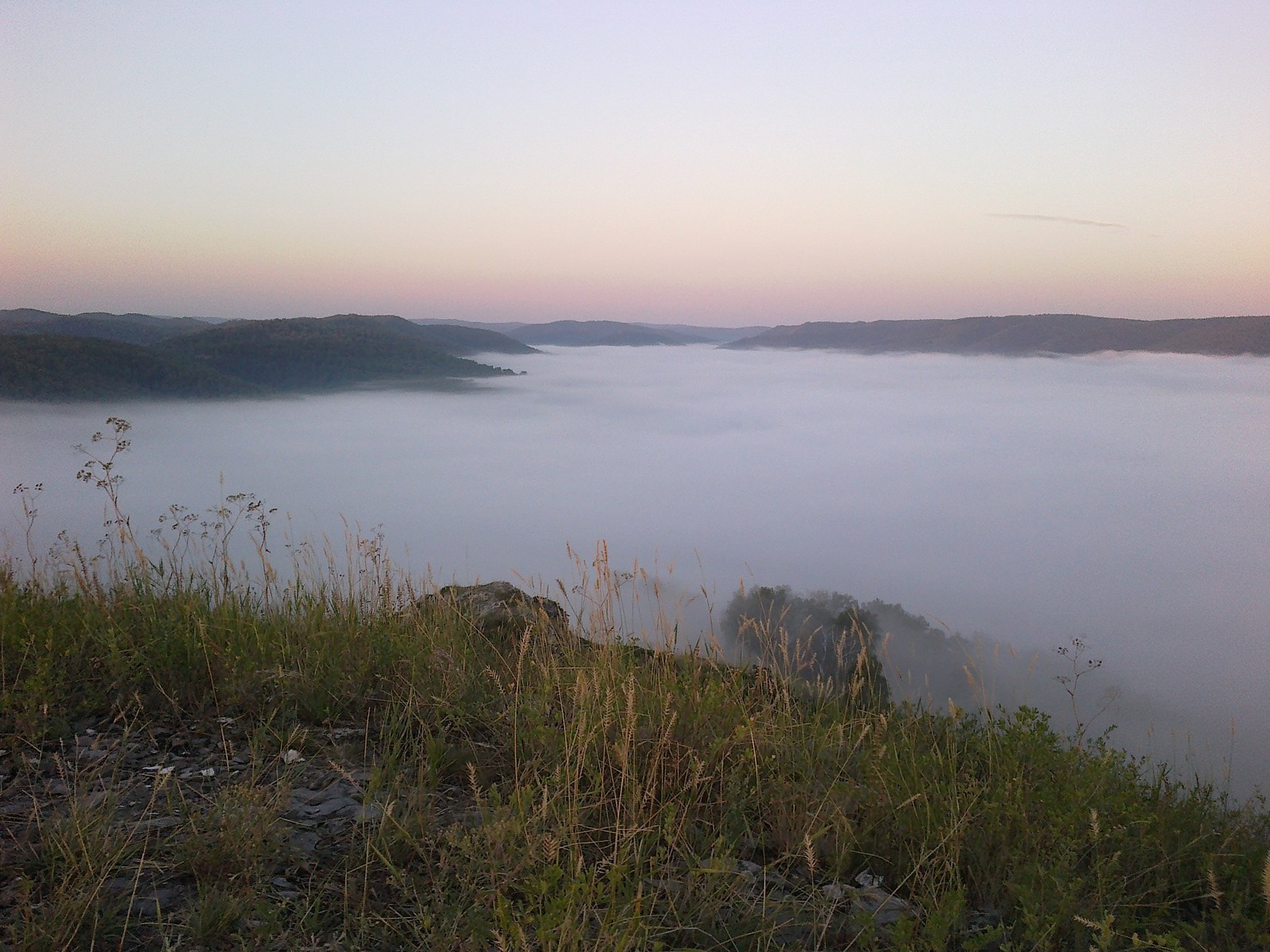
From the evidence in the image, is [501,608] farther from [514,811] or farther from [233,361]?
[233,361]

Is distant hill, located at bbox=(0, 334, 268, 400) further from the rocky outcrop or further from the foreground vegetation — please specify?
Result: the foreground vegetation

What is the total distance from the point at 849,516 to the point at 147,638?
353 ft

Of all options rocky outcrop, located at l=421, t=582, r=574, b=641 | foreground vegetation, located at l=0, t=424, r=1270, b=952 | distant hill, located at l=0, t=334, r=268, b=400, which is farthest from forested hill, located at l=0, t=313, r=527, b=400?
foreground vegetation, located at l=0, t=424, r=1270, b=952

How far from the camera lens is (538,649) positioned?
4.79 meters

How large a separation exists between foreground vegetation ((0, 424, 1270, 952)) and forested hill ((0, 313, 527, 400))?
73.1 meters

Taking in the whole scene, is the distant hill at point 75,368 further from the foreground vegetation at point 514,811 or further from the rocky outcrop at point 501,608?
the foreground vegetation at point 514,811

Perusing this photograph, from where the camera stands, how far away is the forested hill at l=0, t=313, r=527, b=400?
6253 centimetres

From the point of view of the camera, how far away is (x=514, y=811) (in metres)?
2.83

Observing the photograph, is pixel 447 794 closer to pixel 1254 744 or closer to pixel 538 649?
pixel 538 649

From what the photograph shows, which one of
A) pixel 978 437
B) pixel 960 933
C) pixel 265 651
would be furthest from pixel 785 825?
pixel 978 437

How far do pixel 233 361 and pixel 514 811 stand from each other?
357 feet

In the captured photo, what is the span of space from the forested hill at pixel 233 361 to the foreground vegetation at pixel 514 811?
73.1 metres

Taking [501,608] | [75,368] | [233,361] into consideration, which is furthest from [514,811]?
[233,361]

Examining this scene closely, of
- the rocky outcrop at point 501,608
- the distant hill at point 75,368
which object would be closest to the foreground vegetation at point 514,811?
the rocky outcrop at point 501,608
